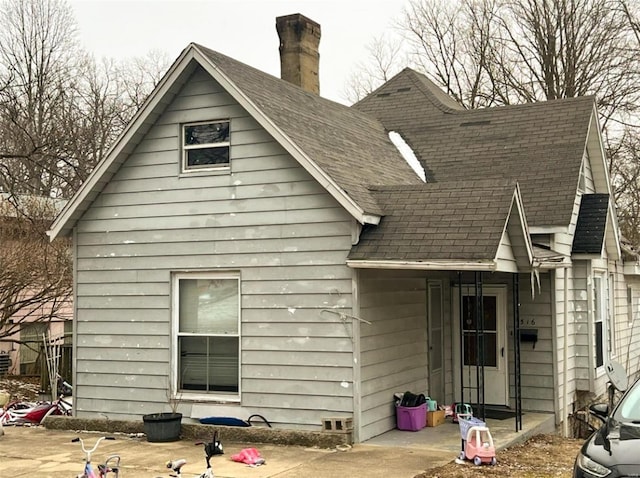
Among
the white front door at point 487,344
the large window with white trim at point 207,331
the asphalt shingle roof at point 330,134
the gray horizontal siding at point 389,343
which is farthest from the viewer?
the white front door at point 487,344

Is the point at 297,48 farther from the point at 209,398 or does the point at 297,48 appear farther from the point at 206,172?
the point at 209,398

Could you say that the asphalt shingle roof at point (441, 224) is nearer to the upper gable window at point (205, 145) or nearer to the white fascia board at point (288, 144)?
the white fascia board at point (288, 144)

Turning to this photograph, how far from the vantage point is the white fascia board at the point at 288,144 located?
9.95 m

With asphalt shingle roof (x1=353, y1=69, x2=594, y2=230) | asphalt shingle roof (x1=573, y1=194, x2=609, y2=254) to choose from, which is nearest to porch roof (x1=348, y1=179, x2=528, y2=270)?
asphalt shingle roof (x1=353, y1=69, x2=594, y2=230)

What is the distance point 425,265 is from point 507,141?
20.0 feet

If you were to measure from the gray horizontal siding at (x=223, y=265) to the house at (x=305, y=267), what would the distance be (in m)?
0.02

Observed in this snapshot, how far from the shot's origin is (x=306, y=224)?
1055cm

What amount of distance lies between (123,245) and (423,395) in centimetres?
496

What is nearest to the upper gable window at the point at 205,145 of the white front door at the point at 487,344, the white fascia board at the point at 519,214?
the white fascia board at the point at 519,214

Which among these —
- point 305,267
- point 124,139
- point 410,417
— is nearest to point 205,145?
point 124,139

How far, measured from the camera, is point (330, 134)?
1230cm

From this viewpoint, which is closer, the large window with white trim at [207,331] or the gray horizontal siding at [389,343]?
the gray horizontal siding at [389,343]

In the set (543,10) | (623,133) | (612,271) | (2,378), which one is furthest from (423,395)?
(543,10)

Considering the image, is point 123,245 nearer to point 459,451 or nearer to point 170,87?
point 170,87
